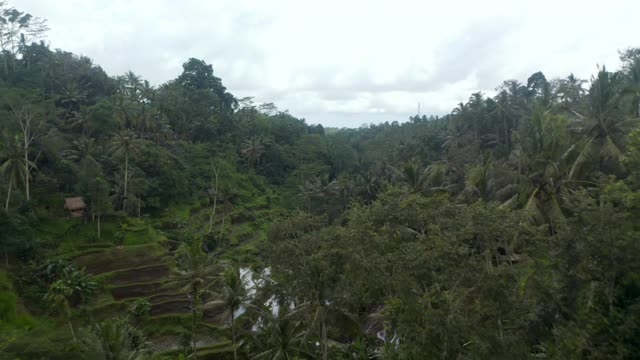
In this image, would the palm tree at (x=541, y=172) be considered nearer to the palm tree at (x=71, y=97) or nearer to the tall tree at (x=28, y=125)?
the tall tree at (x=28, y=125)

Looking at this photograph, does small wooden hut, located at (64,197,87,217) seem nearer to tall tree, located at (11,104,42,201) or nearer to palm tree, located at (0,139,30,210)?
tall tree, located at (11,104,42,201)

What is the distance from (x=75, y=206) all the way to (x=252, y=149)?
2365 centimetres

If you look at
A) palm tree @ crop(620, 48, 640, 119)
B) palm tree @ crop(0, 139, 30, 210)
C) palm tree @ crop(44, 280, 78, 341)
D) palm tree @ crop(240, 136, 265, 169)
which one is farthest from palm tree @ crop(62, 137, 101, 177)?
palm tree @ crop(620, 48, 640, 119)

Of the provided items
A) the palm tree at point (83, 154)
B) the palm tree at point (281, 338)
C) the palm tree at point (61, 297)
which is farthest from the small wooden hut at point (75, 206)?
the palm tree at point (281, 338)

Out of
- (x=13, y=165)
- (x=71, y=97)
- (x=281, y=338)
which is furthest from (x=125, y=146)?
(x=281, y=338)

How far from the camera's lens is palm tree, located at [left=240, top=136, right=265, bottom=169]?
176 ft

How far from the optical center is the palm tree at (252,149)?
5362 centimetres

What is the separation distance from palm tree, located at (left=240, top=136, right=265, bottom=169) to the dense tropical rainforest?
0.33 metres

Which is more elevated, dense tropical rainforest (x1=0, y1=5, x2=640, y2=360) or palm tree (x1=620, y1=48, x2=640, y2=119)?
palm tree (x1=620, y1=48, x2=640, y2=119)

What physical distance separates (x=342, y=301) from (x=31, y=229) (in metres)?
22.1

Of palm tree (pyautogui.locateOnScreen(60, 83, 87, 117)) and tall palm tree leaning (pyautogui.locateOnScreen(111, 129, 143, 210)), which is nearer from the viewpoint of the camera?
tall palm tree leaning (pyautogui.locateOnScreen(111, 129, 143, 210))

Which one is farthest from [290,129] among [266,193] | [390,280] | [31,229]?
[390,280]

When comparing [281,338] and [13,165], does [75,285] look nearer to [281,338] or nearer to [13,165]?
[13,165]

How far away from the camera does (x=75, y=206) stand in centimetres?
3275
